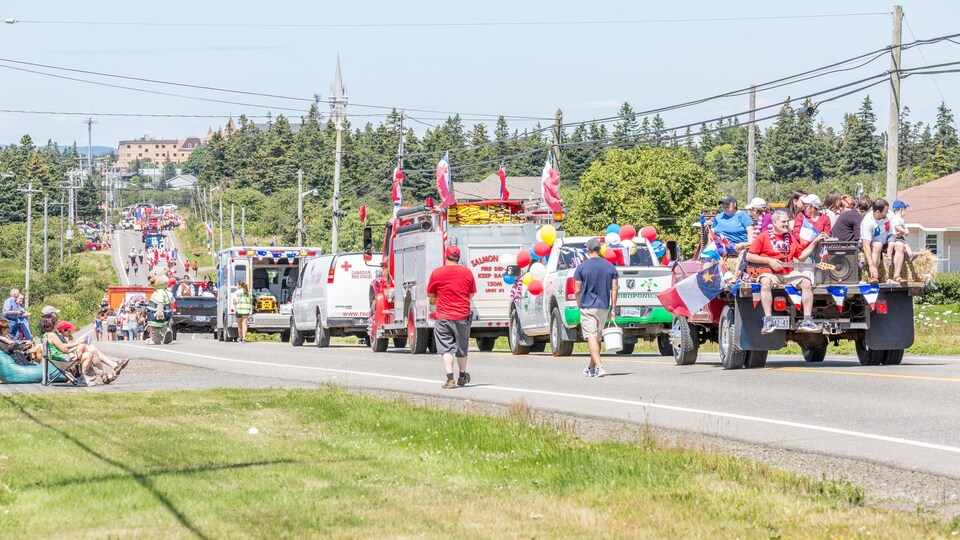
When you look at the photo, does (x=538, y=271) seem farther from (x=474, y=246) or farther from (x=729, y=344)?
(x=729, y=344)

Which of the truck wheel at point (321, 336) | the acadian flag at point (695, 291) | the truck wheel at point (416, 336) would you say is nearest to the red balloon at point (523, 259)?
the truck wheel at point (416, 336)

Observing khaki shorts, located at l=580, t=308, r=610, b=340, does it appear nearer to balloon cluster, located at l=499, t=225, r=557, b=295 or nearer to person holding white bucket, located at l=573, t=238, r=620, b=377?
person holding white bucket, located at l=573, t=238, r=620, b=377

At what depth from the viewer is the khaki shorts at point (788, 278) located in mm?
18781

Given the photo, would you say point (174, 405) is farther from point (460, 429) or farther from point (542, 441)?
point (542, 441)

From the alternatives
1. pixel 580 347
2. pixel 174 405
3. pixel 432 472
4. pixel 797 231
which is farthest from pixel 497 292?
pixel 432 472

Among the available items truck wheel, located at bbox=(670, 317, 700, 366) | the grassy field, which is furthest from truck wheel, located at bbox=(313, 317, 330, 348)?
the grassy field

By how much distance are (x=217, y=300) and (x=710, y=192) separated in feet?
134

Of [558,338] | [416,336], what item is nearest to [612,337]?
[558,338]

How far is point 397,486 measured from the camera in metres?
9.41

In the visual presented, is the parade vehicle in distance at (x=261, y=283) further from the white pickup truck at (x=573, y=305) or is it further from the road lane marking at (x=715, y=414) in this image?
the road lane marking at (x=715, y=414)

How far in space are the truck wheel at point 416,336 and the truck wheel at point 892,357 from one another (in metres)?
12.6

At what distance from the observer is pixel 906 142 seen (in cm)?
16150

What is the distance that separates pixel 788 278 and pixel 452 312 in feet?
14.0

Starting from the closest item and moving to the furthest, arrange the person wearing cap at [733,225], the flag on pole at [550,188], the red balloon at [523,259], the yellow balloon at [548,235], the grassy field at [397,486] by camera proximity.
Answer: the grassy field at [397,486] < the person wearing cap at [733,225] < the yellow balloon at [548,235] < the red balloon at [523,259] < the flag on pole at [550,188]
